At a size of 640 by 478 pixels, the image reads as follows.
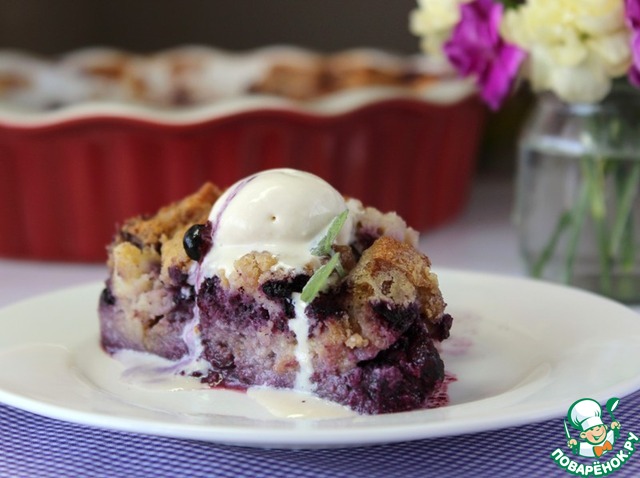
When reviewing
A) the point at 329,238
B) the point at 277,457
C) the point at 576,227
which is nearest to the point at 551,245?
the point at 576,227

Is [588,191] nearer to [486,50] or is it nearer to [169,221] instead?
[486,50]

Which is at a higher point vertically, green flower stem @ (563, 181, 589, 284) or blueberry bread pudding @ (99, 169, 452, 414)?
blueberry bread pudding @ (99, 169, 452, 414)

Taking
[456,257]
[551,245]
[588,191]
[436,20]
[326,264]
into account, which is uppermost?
[436,20]

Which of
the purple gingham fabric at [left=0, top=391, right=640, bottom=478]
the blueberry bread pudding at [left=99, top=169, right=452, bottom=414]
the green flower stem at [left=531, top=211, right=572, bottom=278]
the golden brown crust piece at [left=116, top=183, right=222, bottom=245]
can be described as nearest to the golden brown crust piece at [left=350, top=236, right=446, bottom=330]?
the blueberry bread pudding at [left=99, top=169, right=452, bottom=414]

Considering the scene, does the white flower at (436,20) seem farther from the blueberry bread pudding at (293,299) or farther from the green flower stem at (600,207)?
the blueberry bread pudding at (293,299)

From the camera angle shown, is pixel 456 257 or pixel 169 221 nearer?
pixel 169 221

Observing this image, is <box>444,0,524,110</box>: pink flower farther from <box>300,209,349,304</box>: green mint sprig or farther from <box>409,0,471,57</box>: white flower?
<box>300,209,349,304</box>: green mint sprig
